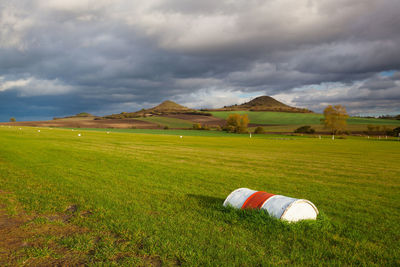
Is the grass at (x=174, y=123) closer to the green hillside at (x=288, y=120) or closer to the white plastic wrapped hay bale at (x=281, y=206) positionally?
the green hillside at (x=288, y=120)

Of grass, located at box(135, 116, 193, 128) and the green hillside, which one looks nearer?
grass, located at box(135, 116, 193, 128)

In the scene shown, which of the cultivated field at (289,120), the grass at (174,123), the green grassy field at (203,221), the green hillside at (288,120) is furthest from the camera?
the green hillside at (288,120)

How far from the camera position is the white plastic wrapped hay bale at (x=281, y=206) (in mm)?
6922

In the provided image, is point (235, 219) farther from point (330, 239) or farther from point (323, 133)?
point (323, 133)

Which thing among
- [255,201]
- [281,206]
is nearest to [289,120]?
[255,201]

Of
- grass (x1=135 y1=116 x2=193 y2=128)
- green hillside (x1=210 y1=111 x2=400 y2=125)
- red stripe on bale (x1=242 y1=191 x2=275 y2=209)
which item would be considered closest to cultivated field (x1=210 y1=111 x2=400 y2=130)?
green hillside (x1=210 y1=111 x2=400 y2=125)

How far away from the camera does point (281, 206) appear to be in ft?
23.2

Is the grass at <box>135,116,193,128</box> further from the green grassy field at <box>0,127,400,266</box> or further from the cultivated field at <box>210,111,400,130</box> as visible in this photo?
the green grassy field at <box>0,127,400,266</box>

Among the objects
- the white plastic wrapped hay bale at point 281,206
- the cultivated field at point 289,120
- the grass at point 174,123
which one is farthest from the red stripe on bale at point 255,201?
the cultivated field at point 289,120

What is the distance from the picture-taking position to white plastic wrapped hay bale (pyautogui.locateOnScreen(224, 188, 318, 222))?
22.7ft

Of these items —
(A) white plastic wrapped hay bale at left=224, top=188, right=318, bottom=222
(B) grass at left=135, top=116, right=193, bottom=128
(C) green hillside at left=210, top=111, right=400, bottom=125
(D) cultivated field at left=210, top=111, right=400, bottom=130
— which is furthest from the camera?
(C) green hillside at left=210, top=111, right=400, bottom=125

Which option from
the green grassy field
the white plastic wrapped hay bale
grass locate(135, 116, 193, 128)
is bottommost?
the green grassy field

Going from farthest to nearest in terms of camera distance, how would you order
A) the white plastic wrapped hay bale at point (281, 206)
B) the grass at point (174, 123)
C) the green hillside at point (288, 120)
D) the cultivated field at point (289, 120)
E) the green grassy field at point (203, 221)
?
1. the green hillside at point (288, 120)
2. the cultivated field at point (289, 120)
3. the grass at point (174, 123)
4. the white plastic wrapped hay bale at point (281, 206)
5. the green grassy field at point (203, 221)

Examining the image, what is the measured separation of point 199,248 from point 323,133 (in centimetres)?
10015
